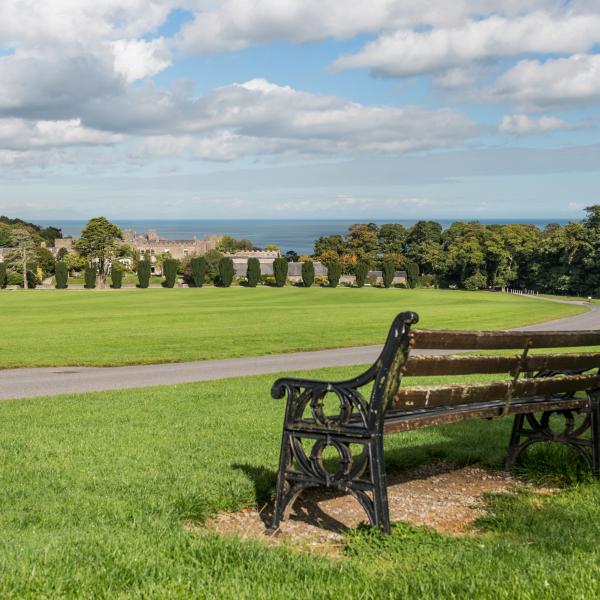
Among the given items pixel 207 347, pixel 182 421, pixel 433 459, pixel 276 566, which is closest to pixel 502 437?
pixel 433 459

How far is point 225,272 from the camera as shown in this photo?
99562mm

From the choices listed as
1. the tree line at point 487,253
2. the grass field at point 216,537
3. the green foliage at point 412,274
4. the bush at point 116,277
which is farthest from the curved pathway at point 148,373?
the green foliage at point 412,274

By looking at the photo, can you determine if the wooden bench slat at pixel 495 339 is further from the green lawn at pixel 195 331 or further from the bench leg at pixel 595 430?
the green lawn at pixel 195 331

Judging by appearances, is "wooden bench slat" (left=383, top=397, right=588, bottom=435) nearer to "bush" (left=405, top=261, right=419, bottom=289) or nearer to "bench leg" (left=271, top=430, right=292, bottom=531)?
"bench leg" (left=271, top=430, right=292, bottom=531)

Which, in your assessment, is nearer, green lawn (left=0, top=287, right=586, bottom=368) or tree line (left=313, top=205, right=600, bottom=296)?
green lawn (left=0, top=287, right=586, bottom=368)

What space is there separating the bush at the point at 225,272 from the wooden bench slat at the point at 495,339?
304ft

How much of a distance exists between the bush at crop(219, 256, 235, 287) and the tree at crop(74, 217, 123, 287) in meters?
18.6

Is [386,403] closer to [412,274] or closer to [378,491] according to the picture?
[378,491]

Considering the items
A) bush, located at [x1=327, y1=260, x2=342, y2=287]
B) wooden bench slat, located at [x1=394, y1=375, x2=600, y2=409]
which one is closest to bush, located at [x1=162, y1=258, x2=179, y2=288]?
bush, located at [x1=327, y1=260, x2=342, y2=287]

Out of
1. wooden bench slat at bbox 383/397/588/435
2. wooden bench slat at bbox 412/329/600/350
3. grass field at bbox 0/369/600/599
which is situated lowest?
grass field at bbox 0/369/600/599

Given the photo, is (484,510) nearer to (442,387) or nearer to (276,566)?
(442,387)

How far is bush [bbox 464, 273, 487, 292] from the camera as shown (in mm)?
102062

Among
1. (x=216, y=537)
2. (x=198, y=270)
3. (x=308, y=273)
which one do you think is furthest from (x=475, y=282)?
(x=216, y=537)

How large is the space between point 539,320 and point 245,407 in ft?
101
